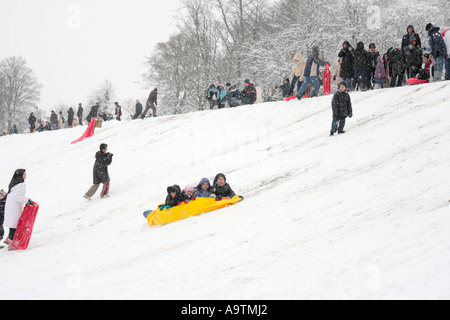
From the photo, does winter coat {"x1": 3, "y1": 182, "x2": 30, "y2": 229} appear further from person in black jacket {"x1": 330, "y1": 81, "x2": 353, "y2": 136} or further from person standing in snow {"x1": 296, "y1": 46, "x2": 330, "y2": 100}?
person standing in snow {"x1": 296, "y1": 46, "x2": 330, "y2": 100}

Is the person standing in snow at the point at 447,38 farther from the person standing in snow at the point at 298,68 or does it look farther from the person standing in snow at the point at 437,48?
the person standing in snow at the point at 298,68

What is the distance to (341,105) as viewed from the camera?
32.8 ft

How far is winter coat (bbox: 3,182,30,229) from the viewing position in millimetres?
8039

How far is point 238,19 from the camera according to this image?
32.3m

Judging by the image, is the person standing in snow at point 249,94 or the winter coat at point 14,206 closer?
the winter coat at point 14,206

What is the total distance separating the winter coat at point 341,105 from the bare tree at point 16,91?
5302cm

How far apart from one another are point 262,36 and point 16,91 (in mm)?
39564

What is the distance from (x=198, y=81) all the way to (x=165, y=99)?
4145 millimetres

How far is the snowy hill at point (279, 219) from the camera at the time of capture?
13.7ft

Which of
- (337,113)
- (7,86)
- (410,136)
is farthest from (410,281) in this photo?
(7,86)

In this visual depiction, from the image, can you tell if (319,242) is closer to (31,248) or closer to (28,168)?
(31,248)

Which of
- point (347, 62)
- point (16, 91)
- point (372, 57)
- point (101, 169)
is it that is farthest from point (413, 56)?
point (16, 91)

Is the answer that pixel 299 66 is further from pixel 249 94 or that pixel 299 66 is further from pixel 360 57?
pixel 249 94

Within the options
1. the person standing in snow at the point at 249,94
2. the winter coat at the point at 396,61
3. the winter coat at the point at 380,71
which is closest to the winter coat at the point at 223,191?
the winter coat at the point at 380,71
